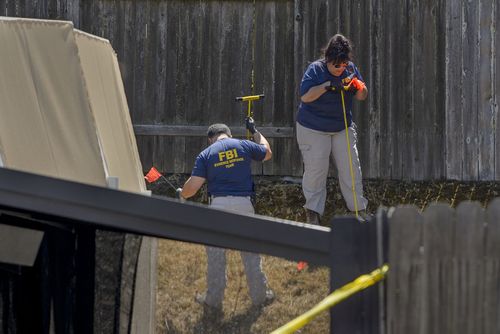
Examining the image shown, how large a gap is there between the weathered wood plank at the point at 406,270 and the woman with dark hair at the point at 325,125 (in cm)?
608

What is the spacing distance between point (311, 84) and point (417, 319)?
6.25 metres

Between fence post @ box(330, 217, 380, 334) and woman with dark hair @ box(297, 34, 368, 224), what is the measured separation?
20.0ft

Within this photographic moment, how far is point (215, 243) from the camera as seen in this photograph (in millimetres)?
3133

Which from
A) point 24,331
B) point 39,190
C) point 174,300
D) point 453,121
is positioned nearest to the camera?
point 39,190

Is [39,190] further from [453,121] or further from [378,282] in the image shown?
[453,121]

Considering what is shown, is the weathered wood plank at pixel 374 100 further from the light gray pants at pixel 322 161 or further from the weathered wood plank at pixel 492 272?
the weathered wood plank at pixel 492 272

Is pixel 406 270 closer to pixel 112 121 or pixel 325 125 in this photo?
pixel 112 121

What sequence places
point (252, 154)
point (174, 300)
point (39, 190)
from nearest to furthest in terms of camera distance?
point (39, 190)
point (174, 300)
point (252, 154)

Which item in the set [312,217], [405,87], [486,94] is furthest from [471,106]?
[312,217]

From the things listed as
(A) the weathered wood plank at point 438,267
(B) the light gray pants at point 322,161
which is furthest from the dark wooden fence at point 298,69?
(A) the weathered wood plank at point 438,267

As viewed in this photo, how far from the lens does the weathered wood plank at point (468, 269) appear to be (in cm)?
316

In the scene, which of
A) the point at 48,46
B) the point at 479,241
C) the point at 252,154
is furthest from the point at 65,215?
the point at 252,154

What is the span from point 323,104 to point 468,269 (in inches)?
249

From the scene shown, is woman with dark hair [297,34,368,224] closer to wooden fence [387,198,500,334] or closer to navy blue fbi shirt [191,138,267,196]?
navy blue fbi shirt [191,138,267,196]
